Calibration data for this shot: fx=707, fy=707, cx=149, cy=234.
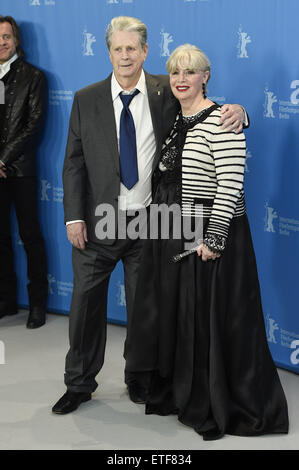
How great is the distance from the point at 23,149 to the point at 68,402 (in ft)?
5.35

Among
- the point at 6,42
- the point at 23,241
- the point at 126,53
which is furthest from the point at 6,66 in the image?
the point at 126,53

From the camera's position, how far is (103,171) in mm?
3053

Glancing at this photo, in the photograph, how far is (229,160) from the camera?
277 centimetres

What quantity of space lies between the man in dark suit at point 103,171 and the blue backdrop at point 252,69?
59cm

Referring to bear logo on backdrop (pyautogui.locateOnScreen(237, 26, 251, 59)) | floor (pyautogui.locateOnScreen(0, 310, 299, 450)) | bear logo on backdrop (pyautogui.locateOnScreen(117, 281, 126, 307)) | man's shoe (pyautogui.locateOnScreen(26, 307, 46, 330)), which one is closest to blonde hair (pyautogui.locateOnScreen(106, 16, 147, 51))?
bear logo on backdrop (pyautogui.locateOnScreen(237, 26, 251, 59))

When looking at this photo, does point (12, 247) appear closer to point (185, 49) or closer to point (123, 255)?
point (123, 255)

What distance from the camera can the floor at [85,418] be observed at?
2.96m

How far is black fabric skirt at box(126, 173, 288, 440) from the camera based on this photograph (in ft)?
9.73

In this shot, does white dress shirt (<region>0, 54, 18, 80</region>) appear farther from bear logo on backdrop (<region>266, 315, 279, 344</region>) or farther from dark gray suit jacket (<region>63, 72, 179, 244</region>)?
bear logo on backdrop (<region>266, 315, 279, 344</region>)

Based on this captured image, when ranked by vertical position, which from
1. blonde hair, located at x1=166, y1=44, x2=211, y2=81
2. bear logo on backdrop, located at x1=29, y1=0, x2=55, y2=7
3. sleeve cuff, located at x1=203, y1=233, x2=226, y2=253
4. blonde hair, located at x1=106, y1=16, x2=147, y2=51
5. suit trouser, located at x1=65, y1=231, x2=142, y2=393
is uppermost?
bear logo on backdrop, located at x1=29, y1=0, x2=55, y2=7

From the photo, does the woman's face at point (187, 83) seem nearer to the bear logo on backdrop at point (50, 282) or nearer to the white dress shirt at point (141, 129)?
the white dress shirt at point (141, 129)

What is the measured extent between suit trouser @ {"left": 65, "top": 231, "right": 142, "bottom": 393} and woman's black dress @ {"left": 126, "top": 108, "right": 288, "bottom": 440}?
5.4 inches

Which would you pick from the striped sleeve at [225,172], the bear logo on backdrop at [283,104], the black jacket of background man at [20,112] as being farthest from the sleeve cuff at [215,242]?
the black jacket of background man at [20,112]
